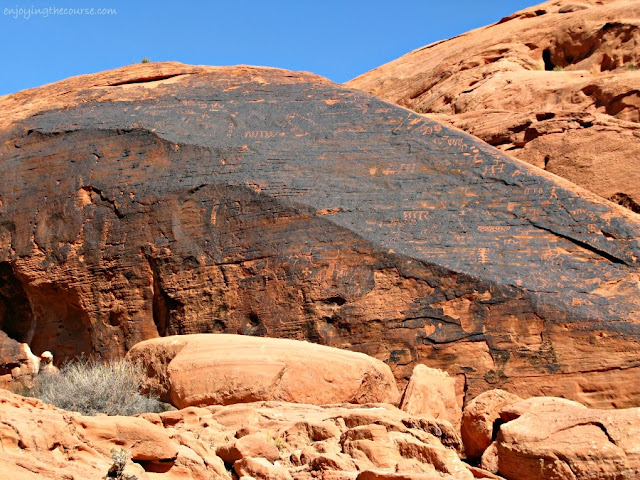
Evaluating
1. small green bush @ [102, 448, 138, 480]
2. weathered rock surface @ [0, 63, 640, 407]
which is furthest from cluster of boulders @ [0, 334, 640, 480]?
weathered rock surface @ [0, 63, 640, 407]

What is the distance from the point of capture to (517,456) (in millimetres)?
7059

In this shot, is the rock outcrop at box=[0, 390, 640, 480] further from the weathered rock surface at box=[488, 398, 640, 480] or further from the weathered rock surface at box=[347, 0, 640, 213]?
the weathered rock surface at box=[347, 0, 640, 213]

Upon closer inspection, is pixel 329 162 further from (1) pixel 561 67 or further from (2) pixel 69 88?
(1) pixel 561 67

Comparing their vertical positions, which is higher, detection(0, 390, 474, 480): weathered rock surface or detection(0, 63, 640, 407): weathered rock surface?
detection(0, 63, 640, 407): weathered rock surface

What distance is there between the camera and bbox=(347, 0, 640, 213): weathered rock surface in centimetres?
1479

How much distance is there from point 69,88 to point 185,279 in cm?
493

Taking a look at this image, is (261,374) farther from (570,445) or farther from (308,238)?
(570,445)

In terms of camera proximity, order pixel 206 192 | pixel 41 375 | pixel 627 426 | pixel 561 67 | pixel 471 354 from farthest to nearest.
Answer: pixel 561 67
pixel 206 192
pixel 41 375
pixel 471 354
pixel 627 426

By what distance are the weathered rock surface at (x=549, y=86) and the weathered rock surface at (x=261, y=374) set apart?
20.9ft

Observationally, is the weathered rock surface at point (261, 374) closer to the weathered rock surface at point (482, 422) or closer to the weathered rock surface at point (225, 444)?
the weathered rock surface at point (225, 444)

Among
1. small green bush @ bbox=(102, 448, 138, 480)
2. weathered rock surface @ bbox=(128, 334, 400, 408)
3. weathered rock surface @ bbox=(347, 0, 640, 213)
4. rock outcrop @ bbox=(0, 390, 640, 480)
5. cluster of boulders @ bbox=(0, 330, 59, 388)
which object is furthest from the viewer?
weathered rock surface @ bbox=(347, 0, 640, 213)

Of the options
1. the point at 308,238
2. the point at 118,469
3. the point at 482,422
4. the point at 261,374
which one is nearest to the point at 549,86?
the point at 308,238

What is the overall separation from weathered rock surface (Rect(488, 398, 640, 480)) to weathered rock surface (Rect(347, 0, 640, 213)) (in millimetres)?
7743

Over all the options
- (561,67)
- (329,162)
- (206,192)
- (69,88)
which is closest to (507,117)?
(561,67)
